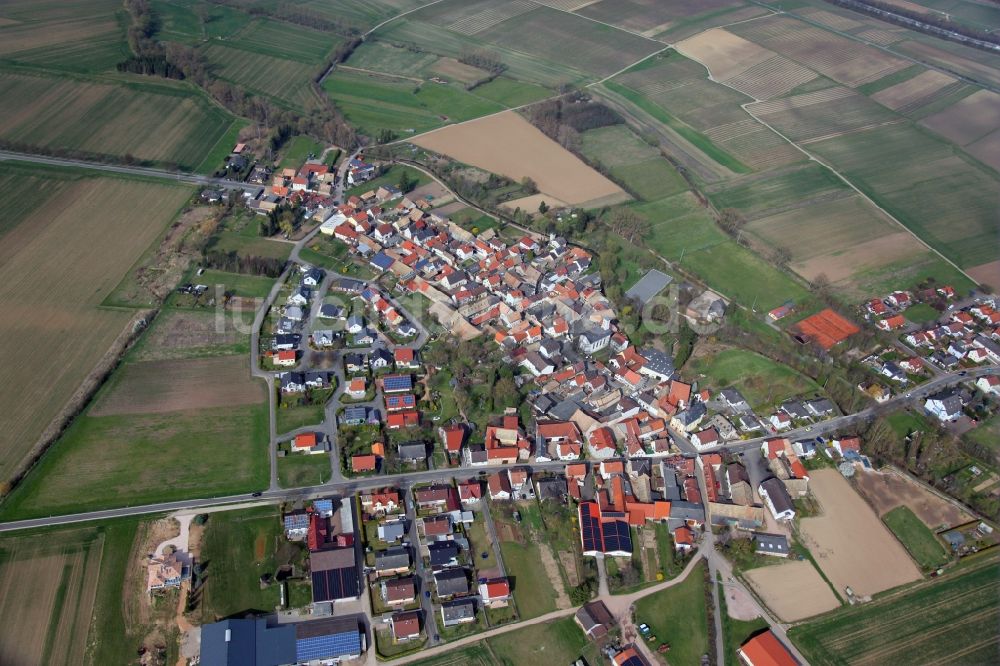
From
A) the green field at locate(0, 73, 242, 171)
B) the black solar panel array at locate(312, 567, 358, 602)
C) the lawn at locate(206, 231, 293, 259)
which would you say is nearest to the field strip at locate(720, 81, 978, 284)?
the lawn at locate(206, 231, 293, 259)

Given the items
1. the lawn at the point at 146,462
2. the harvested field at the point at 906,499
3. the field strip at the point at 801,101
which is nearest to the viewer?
the lawn at the point at 146,462

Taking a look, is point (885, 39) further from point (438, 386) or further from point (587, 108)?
point (438, 386)

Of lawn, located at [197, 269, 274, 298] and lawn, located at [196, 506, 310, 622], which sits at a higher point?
lawn, located at [197, 269, 274, 298]

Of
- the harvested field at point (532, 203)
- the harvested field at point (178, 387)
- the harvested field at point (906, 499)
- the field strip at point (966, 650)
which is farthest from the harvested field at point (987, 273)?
the harvested field at point (178, 387)

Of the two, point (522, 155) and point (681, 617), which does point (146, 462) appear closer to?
point (681, 617)

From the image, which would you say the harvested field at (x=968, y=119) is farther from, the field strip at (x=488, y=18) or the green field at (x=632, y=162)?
the field strip at (x=488, y=18)

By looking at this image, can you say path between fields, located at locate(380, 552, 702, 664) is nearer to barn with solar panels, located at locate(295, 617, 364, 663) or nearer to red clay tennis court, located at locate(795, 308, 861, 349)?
barn with solar panels, located at locate(295, 617, 364, 663)

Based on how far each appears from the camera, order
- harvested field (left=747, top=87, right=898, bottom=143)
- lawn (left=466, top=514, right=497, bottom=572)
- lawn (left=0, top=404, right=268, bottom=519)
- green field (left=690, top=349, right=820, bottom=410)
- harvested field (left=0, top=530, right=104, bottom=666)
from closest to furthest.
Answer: harvested field (left=0, top=530, right=104, bottom=666), lawn (left=466, top=514, right=497, bottom=572), lawn (left=0, top=404, right=268, bottom=519), green field (left=690, top=349, right=820, bottom=410), harvested field (left=747, top=87, right=898, bottom=143)
